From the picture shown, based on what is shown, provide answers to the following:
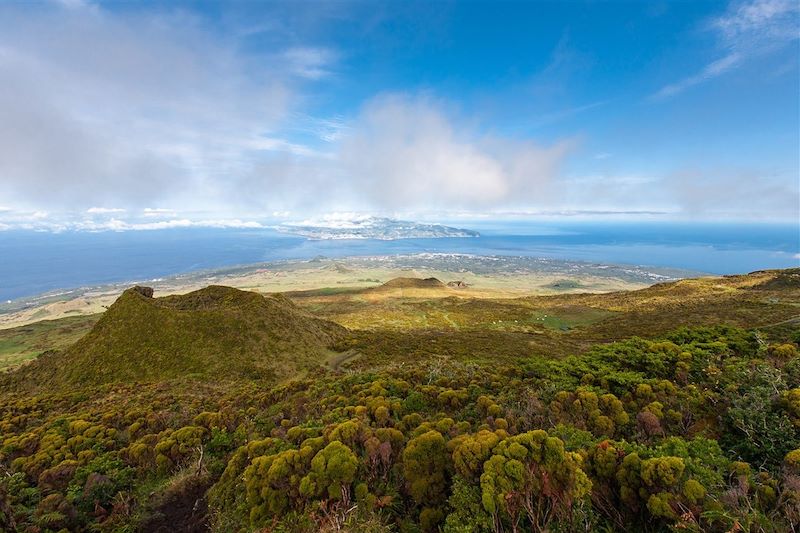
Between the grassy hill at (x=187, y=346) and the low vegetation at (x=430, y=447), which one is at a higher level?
the low vegetation at (x=430, y=447)

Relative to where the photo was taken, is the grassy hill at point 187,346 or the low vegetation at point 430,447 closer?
the low vegetation at point 430,447

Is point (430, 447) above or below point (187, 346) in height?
above

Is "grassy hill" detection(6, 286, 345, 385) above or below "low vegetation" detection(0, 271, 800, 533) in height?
below

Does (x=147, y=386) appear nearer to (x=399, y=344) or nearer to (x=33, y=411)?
(x=33, y=411)

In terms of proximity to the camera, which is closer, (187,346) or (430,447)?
(430,447)
